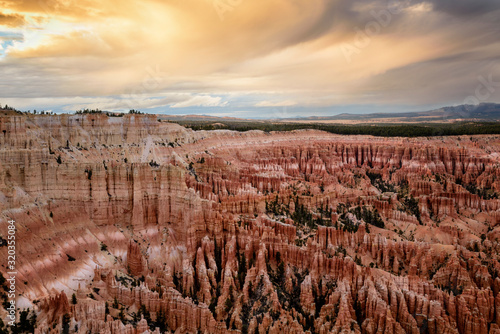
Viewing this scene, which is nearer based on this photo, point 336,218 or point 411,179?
point 336,218

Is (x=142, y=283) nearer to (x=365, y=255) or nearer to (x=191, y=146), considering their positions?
(x=365, y=255)

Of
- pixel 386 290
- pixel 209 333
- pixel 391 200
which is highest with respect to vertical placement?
pixel 391 200

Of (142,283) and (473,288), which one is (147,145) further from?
(473,288)

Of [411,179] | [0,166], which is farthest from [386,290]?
[411,179]

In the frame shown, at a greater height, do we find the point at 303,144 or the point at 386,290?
the point at 303,144

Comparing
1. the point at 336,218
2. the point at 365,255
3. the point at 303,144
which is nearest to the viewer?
the point at 365,255

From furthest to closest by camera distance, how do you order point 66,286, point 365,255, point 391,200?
point 391,200, point 365,255, point 66,286
